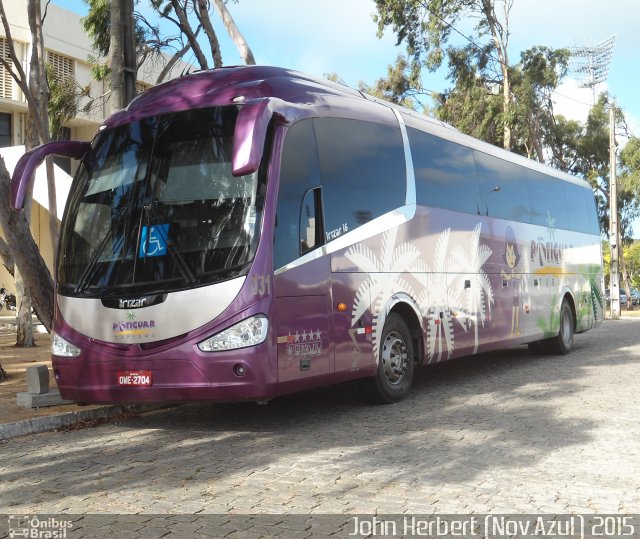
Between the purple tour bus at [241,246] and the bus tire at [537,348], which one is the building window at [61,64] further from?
Result: the purple tour bus at [241,246]

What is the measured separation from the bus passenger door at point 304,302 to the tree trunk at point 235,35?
6660mm

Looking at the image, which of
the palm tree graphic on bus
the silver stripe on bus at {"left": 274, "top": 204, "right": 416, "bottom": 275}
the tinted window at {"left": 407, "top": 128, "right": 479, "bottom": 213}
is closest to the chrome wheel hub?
the palm tree graphic on bus

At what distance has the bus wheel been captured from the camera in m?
14.9

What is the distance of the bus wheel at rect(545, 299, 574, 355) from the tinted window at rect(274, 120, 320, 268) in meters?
8.83

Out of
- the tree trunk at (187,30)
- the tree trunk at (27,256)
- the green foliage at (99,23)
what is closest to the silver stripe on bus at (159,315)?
the tree trunk at (27,256)

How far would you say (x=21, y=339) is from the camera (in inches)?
674

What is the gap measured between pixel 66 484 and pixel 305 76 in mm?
4880

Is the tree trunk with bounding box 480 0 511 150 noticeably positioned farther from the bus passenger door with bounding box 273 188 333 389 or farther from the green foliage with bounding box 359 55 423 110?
the bus passenger door with bounding box 273 188 333 389

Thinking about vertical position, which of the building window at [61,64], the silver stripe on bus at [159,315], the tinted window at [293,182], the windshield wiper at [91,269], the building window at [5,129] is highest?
the building window at [61,64]

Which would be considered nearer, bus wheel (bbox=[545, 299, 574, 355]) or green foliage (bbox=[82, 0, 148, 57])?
bus wheel (bbox=[545, 299, 574, 355])

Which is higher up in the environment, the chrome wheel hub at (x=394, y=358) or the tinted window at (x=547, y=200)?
the tinted window at (x=547, y=200)

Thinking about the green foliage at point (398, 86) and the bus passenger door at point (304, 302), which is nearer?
the bus passenger door at point (304, 302)

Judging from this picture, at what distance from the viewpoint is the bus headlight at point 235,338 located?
264 inches

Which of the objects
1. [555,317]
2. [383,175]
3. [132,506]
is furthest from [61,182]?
[132,506]
